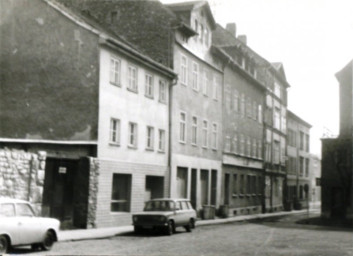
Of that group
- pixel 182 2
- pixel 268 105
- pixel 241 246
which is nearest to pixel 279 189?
pixel 268 105

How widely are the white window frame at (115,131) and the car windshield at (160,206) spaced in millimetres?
3837

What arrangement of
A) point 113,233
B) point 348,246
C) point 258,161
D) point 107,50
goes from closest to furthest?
point 348,246 → point 113,233 → point 107,50 → point 258,161

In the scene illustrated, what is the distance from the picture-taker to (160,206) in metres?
23.9

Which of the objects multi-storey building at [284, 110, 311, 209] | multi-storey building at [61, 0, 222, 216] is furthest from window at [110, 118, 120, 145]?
multi-storey building at [284, 110, 311, 209]

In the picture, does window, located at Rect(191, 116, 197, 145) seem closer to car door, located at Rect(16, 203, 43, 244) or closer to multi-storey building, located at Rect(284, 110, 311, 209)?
car door, located at Rect(16, 203, 43, 244)

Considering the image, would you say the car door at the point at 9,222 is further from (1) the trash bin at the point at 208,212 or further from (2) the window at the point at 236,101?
(2) the window at the point at 236,101

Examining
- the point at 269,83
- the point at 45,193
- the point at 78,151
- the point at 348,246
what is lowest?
the point at 348,246

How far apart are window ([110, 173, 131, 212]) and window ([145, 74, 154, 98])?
4754 mm

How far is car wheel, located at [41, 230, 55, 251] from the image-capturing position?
1584 centimetres

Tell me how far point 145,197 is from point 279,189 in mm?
32878

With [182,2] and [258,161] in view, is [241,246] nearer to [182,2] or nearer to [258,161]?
[182,2]

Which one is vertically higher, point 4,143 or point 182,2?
point 182,2

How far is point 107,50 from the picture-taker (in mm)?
26031

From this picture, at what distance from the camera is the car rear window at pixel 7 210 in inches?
569
